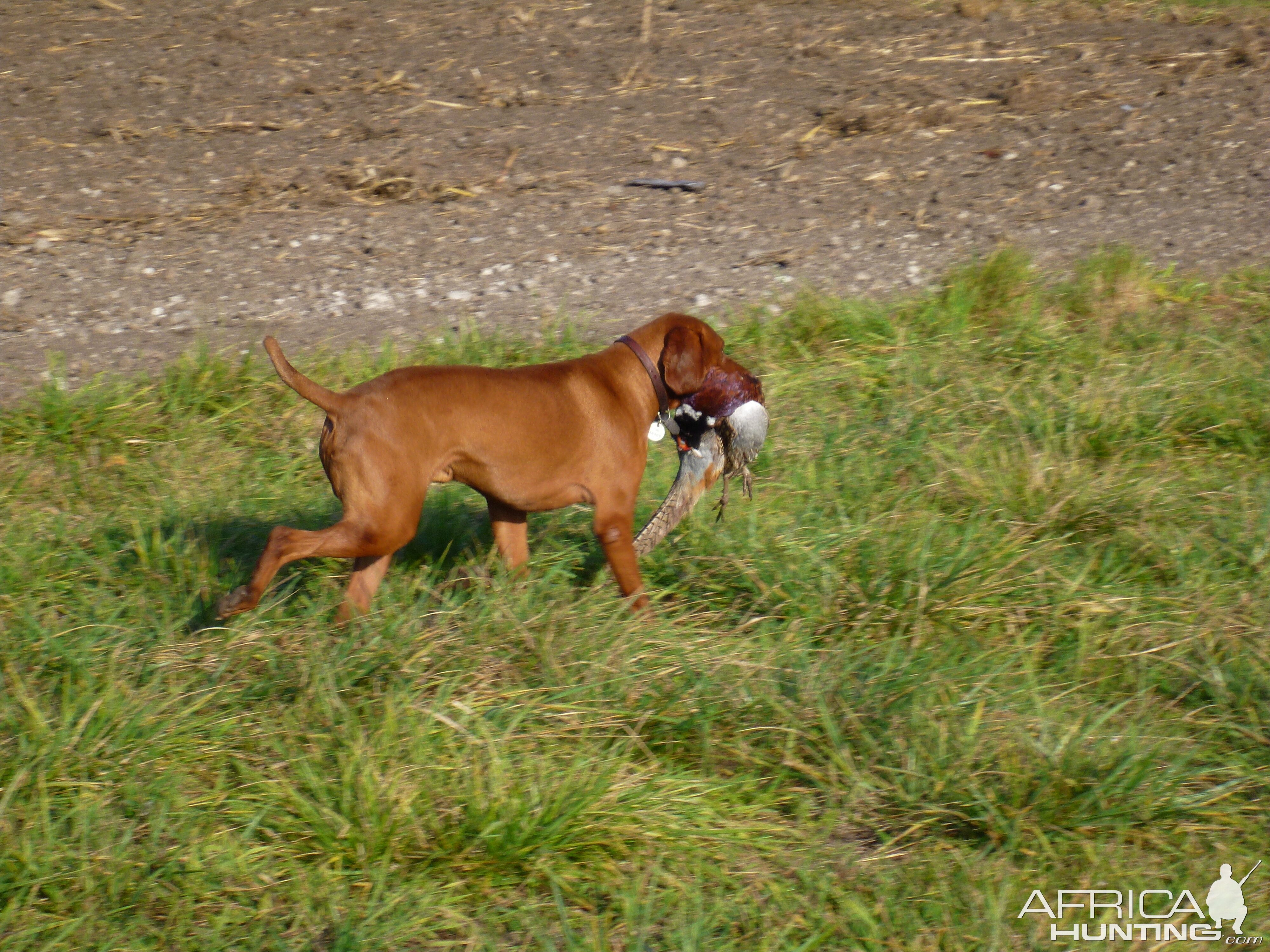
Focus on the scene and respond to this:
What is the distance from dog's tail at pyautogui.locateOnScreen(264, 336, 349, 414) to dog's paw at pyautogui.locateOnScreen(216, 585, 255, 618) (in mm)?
537

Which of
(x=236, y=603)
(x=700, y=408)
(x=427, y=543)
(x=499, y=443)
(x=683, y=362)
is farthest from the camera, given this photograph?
(x=427, y=543)

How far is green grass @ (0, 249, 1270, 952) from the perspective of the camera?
2.73 meters

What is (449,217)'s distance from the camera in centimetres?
725

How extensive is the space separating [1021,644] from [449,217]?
4.72 meters

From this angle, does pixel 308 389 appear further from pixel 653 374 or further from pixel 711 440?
pixel 711 440


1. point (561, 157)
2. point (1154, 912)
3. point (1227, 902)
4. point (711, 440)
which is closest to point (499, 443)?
point (711, 440)

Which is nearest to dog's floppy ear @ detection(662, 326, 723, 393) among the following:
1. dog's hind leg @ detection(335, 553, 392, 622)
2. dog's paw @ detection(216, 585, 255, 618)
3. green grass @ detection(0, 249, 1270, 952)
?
green grass @ detection(0, 249, 1270, 952)

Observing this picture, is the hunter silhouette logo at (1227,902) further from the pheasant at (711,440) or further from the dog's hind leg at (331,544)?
the dog's hind leg at (331,544)

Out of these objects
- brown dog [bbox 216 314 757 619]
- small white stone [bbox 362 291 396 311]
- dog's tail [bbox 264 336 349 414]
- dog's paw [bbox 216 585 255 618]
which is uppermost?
dog's tail [bbox 264 336 349 414]

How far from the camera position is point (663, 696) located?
3.33 m

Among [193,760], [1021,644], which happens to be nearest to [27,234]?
[193,760]

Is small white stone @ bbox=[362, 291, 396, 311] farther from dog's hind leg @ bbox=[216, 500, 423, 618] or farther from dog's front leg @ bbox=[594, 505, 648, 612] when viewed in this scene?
dog's hind leg @ bbox=[216, 500, 423, 618]

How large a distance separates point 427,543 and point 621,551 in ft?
2.68

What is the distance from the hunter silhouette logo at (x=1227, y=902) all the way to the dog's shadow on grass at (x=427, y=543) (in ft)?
6.98
